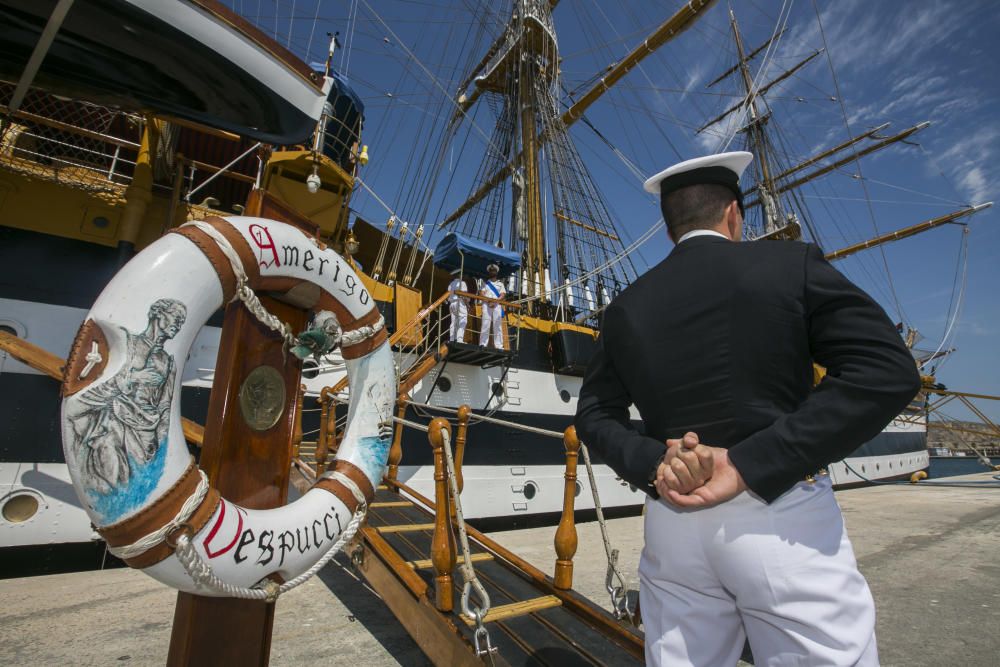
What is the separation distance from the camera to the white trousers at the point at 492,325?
21.9ft

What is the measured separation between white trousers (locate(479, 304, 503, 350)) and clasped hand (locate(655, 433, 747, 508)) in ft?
18.7

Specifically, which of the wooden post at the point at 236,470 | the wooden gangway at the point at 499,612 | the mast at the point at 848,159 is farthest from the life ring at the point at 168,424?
the mast at the point at 848,159

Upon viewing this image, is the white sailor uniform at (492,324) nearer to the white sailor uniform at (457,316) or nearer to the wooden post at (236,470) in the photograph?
the white sailor uniform at (457,316)

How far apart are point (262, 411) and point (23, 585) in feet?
13.4

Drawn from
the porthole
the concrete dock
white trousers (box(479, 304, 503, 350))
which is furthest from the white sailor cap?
the porthole

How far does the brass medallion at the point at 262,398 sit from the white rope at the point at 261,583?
0.35 meters

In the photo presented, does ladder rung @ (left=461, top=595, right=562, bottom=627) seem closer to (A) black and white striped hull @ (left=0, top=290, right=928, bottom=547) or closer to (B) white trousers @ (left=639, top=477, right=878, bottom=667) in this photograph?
(B) white trousers @ (left=639, top=477, right=878, bottom=667)

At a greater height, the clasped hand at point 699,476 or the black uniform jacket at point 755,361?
the black uniform jacket at point 755,361

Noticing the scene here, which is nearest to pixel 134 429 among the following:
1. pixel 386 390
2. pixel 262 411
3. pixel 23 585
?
pixel 262 411

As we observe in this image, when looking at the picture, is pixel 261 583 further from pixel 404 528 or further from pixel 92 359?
pixel 404 528

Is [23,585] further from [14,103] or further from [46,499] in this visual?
[14,103]

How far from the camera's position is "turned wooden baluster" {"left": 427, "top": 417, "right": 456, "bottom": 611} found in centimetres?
213

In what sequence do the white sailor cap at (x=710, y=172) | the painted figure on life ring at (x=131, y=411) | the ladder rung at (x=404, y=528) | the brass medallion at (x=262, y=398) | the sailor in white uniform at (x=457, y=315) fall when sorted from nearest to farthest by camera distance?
the white sailor cap at (x=710, y=172)
the painted figure on life ring at (x=131, y=411)
the brass medallion at (x=262, y=398)
the ladder rung at (x=404, y=528)
the sailor in white uniform at (x=457, y=315)

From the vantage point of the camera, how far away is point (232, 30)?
6.34 feet
